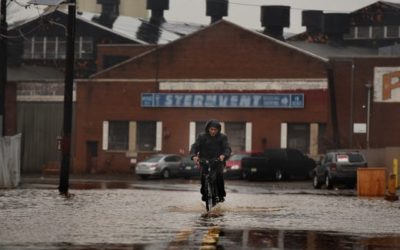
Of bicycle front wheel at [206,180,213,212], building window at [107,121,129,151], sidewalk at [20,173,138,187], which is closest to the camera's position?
bicycle front wheel at [206,180,213,212]

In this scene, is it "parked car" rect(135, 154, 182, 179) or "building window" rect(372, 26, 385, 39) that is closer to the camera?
"parked car" rect(135, 154, 182, 179)

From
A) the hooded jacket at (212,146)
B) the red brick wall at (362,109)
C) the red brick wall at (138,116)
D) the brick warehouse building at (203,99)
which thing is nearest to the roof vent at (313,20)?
the brick warehouse building at (203,99)

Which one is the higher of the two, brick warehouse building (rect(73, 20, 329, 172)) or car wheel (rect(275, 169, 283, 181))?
brick warehouse building (rect(73, 20, 329, 172))

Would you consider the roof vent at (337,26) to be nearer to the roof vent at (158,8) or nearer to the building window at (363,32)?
the building window at (363,32)

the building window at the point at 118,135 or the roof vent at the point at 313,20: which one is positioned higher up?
the roof vent at the point at 313,20

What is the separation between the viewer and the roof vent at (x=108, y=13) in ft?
290

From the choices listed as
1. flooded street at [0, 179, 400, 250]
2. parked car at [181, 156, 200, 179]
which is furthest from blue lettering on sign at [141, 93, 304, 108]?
flooded street at [0, 179, 400, 250]

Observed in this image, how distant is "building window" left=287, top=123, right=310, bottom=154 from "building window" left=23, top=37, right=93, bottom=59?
22.6 meters

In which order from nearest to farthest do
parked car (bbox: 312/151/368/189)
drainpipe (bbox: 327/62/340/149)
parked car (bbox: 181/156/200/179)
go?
parked car (bbox: 312/151/368/189) → parked car (bbox: 181/156/200/179) → drainpipe (bbox: 327/62/340/149)

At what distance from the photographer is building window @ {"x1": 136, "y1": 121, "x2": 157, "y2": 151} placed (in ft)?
232

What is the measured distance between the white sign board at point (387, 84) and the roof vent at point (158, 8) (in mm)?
36174

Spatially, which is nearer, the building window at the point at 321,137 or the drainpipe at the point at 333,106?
the drainpipe at the point at 333,106

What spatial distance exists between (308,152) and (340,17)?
25.1 meters

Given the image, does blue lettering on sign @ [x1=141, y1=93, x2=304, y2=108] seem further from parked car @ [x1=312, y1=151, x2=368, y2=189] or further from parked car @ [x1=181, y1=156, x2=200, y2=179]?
parked car @ [x1=312, y1=151, x2=368, y2=189]
